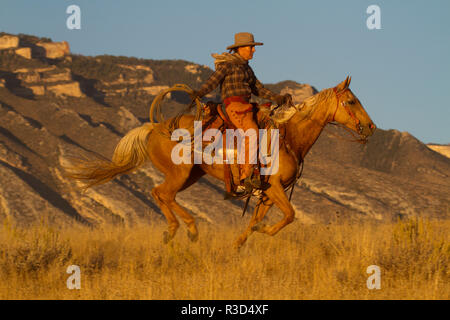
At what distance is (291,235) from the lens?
971 cm

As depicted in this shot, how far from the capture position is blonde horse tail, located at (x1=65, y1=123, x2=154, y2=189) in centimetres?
927

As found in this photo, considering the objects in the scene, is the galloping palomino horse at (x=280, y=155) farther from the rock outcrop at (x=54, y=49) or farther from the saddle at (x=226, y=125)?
the rock outcrop at (x=54, y=49)

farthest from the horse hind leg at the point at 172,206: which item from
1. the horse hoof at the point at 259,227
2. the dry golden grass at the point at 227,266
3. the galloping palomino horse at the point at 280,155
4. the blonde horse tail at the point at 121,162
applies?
the horse hoof at the point at 259,227

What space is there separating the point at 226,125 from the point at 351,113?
6.34 feet

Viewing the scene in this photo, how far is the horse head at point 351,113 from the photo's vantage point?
820 centimetres

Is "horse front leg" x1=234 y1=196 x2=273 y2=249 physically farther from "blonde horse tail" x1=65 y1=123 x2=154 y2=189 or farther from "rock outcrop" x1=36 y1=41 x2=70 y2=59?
"rock outcrop" x1=36 y1=41 x2=70 y2=59

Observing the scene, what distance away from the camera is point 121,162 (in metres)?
9.38

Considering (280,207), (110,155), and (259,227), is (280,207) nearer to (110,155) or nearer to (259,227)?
(259,227)

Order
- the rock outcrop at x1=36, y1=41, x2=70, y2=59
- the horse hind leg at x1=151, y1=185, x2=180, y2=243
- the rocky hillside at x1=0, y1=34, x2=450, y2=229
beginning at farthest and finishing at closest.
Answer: the rock outcrop at x1=36, y1=41, x2=70, y2=59, the rocky hillside at x1=0, y1=34, x2=450, y2=229, the horse hind leg at x1=151, y1=185, x2=180, y2=243

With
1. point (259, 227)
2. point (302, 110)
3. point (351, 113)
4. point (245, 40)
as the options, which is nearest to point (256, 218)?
point (259, 227)

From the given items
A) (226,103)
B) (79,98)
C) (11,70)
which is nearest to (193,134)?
(226,103)

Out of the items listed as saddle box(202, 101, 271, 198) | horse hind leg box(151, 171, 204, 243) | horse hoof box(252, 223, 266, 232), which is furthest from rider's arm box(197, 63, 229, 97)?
horse hoof box(252, 223, 266, 232)

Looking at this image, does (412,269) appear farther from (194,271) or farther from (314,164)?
(314,164)

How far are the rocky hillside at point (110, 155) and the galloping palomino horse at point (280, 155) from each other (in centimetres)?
715
